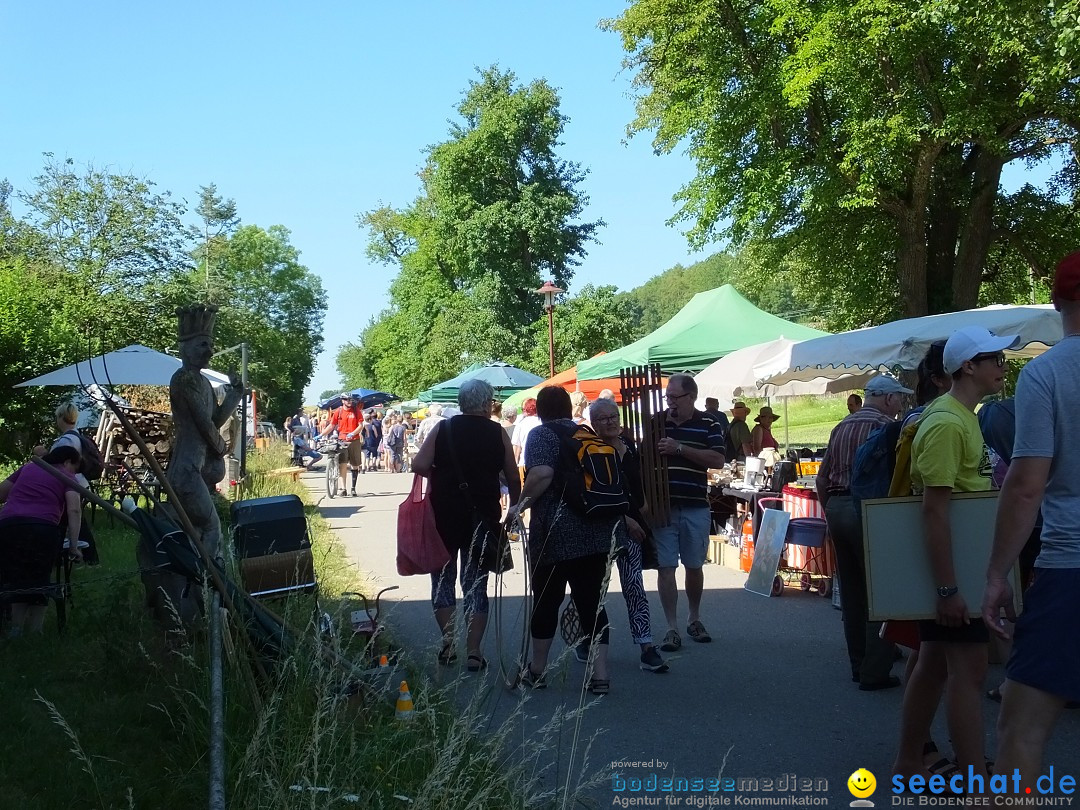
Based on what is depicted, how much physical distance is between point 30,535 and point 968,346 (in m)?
6.49

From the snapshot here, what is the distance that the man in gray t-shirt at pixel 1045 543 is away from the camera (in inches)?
122

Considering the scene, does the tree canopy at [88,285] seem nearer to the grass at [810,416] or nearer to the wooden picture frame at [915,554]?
the wooden picture frame at [915,554]

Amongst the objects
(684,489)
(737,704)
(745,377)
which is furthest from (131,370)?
(737,704)

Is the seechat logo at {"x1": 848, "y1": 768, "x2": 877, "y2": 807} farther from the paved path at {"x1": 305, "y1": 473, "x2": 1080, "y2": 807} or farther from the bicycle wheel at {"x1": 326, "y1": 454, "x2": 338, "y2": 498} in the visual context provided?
the bicycle wheel at {"x1": 326, "y1": 454, "x2": 338, "y2": 498}

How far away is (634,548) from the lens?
24.5 feet

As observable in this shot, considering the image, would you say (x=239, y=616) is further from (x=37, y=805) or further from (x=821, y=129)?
(x=821, y=129)

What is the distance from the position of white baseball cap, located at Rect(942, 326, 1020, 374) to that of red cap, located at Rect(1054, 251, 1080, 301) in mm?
700

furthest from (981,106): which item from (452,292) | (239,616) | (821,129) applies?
(452,292)

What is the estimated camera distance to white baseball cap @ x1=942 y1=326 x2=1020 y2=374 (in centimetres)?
402

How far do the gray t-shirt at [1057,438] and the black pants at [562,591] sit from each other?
3665mm

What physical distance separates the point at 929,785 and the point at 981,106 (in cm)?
1839

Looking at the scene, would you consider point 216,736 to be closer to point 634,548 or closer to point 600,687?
point 600,687

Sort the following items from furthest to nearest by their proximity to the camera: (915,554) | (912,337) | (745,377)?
(745,377)
(912,337)
(915,554)

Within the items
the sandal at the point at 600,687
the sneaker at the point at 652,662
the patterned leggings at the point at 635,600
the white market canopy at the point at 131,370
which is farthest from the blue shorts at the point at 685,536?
the white market canopy at the point at 131,370
